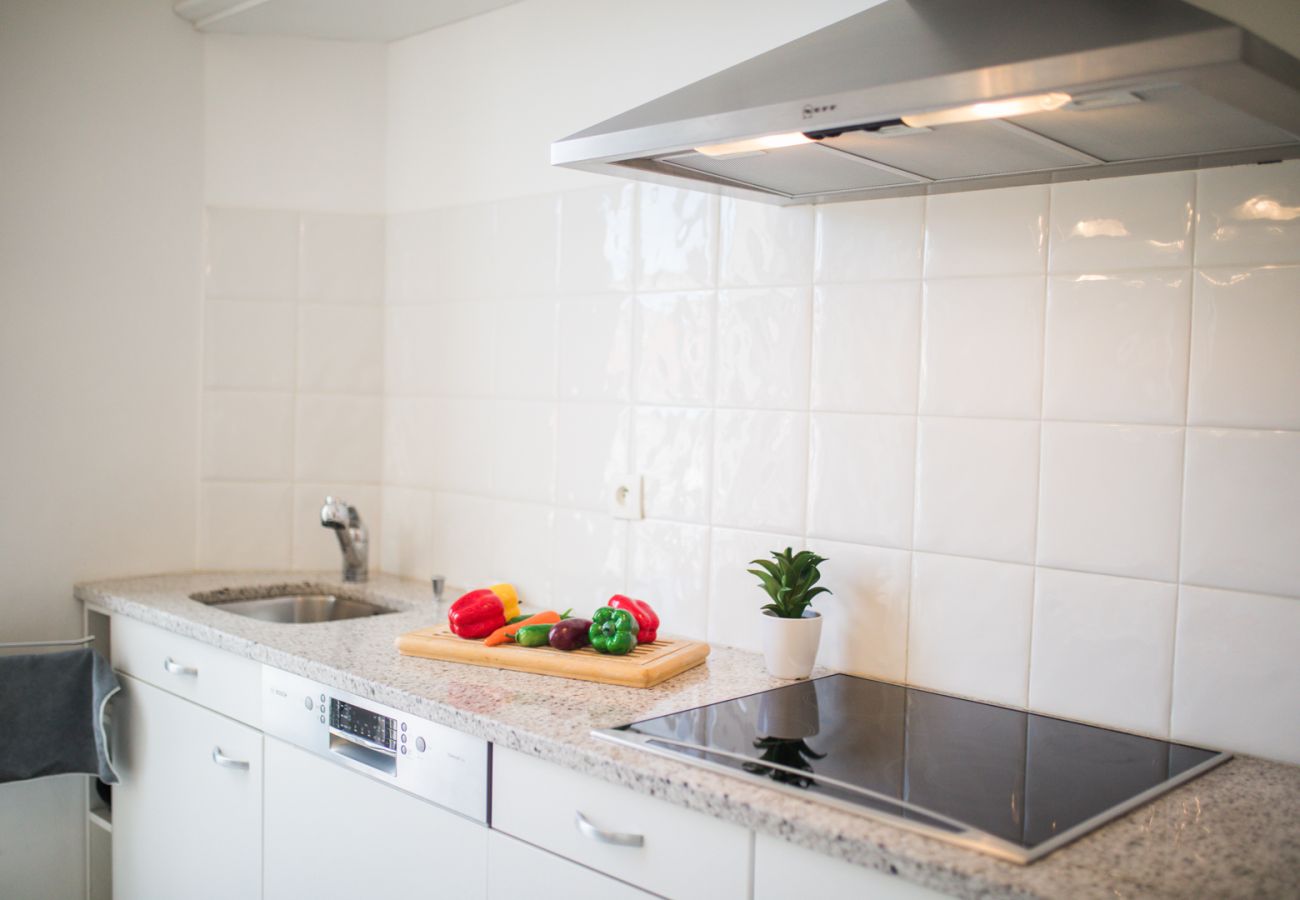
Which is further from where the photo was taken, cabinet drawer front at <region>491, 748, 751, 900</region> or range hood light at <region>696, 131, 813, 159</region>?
range hood light at <region>696, 131, 813, 159</region>

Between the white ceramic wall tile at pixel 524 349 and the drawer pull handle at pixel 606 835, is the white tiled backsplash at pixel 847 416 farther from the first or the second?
the drawer pull handle at pixel 606 835

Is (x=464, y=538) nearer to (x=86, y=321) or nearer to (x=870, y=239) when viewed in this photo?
(x=86, y=321)

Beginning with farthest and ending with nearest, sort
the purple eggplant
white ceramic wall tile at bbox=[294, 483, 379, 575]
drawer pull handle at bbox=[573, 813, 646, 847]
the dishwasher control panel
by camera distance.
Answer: white ceramic wall tile at bbox=[294, 483, 379, 575] → the purple eggplant → the dishwasher control panel → drawer pull handle at bbox=[573, 813, 646, 847]

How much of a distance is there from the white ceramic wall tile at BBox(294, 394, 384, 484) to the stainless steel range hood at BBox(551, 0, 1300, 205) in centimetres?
133

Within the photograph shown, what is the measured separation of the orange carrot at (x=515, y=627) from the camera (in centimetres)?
198

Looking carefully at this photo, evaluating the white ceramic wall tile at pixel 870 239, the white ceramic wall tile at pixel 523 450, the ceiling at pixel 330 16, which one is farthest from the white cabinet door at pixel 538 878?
the ceiling at pixel 330 16

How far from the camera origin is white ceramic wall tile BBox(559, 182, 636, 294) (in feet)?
7.50

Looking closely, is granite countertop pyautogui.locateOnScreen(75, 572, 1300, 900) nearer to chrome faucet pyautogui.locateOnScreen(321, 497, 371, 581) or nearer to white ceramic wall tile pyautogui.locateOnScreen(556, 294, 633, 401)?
chrome faucet pyautogui.locateOnScreen(321, 497, 371, 581)

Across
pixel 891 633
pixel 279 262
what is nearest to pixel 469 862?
pixel 891 633

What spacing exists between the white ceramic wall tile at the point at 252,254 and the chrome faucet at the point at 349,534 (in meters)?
0.56

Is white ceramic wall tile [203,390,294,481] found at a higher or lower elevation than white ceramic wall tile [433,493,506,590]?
higher

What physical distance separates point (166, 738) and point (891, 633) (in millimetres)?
1531

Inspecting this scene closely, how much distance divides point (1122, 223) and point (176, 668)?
195 centimetres

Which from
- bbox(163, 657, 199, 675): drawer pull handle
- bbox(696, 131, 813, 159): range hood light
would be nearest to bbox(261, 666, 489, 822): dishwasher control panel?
bbox(163, 657, 199, 675): drawer pull handle
